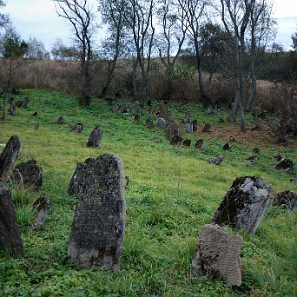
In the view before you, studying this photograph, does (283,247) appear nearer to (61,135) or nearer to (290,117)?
(61,135)

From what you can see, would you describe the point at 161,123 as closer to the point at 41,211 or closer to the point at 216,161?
the point at 216,161

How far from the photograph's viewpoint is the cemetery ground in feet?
12.2

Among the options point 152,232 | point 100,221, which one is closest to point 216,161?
point 152,232

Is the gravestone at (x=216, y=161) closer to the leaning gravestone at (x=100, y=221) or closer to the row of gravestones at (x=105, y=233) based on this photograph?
the row of gravestones at (x=105, y=233)

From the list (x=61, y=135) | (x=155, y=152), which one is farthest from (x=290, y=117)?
(x=61, y=135)

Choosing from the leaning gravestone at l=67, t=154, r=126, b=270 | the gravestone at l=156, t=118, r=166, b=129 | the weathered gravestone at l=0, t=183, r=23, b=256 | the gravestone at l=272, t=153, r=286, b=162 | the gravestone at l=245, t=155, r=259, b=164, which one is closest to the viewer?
the weathered gravestone at l=0, t=183, r=23, b=256

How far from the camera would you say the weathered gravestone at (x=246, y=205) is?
555 cm

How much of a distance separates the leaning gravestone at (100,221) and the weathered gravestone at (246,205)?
2023 millimetres

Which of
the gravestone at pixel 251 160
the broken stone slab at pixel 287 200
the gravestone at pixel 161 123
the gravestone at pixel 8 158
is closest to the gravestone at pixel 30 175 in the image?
the gravestone at pixel 8 158

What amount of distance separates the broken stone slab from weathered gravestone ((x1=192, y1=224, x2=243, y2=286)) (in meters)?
3.85

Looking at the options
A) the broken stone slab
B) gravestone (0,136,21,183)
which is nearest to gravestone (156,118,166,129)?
the broken stone slab

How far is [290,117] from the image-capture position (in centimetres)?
2067

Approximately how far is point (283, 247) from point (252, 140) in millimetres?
16012

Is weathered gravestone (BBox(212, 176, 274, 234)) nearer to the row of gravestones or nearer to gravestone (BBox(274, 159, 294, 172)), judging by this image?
the row of gravestones
